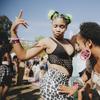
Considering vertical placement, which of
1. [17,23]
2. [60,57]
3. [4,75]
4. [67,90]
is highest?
[17,23]

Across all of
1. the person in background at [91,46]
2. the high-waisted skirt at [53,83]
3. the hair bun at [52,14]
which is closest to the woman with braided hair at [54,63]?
the high-waisted skirt at [53,83]

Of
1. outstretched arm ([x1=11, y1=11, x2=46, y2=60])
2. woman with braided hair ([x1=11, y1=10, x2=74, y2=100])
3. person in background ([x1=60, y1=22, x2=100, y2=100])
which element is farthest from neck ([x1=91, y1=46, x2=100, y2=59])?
outstretched arm ([x1=11, y1=11, x2=46, y2=60])

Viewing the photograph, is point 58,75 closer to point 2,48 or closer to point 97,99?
point 97,99

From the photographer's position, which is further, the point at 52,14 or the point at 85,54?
the point at 52,14

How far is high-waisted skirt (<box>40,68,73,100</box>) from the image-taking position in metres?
4.61

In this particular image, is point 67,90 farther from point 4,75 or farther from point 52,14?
point 4,75

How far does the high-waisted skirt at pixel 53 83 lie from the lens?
4.61m

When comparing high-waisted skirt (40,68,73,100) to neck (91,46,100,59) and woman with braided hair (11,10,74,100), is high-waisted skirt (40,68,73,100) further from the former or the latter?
neck (91,46,100,59)

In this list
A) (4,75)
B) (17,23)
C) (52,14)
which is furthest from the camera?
(4,75)

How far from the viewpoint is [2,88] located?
834 cm

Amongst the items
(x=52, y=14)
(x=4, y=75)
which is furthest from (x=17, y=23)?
(x=4, y=75)

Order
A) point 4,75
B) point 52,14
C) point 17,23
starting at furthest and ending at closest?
point 4,75
point 52,14
point 17,23

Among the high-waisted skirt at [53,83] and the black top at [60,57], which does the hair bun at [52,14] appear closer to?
the black top at [60,57]

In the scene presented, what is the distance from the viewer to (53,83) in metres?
4.62
